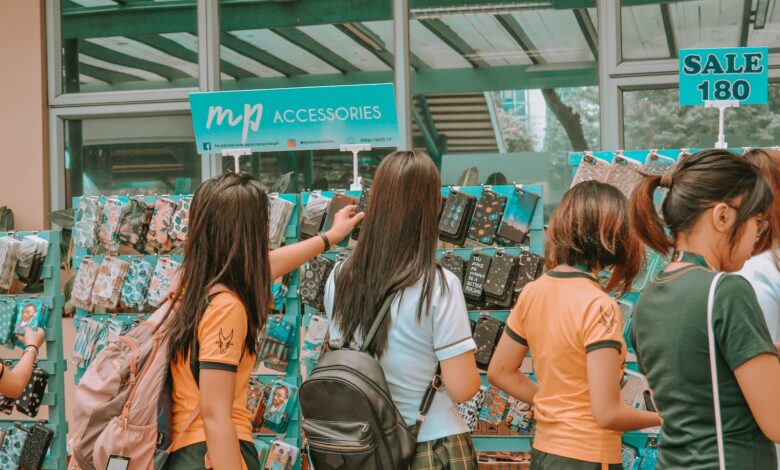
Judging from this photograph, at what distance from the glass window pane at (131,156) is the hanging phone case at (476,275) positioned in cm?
288

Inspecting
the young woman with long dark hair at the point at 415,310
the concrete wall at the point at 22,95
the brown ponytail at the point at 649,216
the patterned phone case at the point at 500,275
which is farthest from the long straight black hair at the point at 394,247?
the concrete wall at the point at 22,95

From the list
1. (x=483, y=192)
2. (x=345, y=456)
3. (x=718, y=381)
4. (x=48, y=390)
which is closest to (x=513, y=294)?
(x=483, y=192)

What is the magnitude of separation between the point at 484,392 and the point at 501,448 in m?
0.22

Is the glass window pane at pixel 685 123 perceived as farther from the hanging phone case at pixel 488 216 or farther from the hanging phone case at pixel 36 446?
the hanging phone case at pixel 36 446

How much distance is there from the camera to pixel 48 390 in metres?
3.92

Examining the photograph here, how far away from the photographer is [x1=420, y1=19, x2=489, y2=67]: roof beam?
5258 mm

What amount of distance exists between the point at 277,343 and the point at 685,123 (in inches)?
113

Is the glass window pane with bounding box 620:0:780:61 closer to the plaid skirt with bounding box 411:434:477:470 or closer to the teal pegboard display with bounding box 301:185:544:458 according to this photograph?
the teal pegboard display with bounding box 301:185:544:458

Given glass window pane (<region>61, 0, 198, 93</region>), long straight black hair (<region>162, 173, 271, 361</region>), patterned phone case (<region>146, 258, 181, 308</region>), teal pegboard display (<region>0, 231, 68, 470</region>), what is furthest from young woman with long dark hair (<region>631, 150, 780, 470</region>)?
glass window pane (<region>61, 0, 198, 93</region>)

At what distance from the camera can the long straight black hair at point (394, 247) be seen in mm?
2172

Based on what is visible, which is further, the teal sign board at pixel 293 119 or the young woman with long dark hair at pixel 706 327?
the teal sign board at pixel 293 119

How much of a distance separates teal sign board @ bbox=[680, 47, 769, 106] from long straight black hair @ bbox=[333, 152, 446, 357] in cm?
154

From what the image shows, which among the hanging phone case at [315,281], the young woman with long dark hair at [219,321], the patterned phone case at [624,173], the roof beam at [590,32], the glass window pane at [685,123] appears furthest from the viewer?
the roof beam at [590,32]

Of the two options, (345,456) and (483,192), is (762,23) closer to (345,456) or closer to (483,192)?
(483,192)
